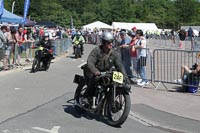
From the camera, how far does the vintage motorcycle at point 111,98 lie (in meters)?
8.27

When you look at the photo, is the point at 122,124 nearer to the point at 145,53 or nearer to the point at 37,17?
the point at 145,53

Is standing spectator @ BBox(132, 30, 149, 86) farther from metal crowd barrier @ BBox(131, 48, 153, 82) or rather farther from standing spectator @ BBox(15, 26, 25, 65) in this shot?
standing spectator @ BBox(15, 26, 25, 65)

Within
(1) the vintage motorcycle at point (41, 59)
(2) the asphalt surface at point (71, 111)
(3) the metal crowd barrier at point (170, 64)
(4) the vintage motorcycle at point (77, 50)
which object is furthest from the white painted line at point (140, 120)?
(4) the vintage motorcycle at point (77, 50)

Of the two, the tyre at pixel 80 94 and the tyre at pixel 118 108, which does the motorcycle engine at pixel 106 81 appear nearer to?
the tyre at pixel 118 108

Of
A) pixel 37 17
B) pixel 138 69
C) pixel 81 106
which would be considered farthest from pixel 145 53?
pixel 37 17

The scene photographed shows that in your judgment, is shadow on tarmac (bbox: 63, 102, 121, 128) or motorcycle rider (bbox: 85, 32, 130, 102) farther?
shadow on tarmac (bbox: 63, 102, 121, 128)

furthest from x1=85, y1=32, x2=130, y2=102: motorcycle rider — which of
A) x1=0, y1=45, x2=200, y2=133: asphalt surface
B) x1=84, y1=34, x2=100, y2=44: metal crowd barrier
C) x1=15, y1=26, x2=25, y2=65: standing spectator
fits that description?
x1=84, y1=34, x2=100, y2=44: metal crowd barrier

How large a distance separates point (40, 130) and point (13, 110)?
Answer: 198 cm

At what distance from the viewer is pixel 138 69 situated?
14602mm

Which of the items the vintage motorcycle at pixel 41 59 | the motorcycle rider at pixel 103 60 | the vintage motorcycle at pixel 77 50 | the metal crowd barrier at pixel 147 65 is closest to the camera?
the motorcycle rider at pixel 103 60

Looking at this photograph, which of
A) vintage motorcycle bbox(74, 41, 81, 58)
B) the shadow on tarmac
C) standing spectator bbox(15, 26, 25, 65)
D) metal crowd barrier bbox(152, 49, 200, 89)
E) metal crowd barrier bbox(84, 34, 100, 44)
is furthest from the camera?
metal crowd barrier bbox(84, 34, 100, 44)

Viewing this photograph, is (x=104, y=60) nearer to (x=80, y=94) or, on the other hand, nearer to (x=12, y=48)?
(x=80, y=94)

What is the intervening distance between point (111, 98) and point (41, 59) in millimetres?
10253

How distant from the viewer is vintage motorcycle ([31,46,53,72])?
1816 centimetres
